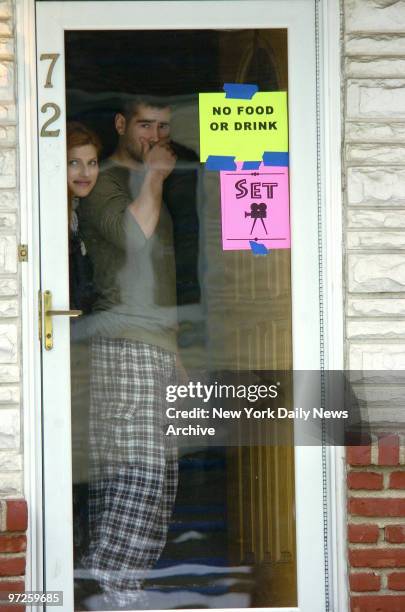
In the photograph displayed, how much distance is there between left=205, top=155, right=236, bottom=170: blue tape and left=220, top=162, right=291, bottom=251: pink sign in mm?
20

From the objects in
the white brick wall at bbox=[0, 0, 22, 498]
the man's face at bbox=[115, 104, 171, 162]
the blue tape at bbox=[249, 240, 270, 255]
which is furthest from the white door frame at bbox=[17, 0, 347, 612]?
the man's face at bbox=[115, 104, 171, 162]

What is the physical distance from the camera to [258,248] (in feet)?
15.1

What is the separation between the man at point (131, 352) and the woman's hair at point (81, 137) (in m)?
0.09

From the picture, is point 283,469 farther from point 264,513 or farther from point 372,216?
point 372,216

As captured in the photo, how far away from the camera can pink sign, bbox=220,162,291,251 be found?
461cm

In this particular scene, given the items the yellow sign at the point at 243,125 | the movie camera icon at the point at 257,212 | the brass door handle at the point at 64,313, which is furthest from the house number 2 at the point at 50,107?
the movie camera icon at the point at 257,212

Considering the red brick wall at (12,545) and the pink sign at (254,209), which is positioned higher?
the pink sign at (254,209)

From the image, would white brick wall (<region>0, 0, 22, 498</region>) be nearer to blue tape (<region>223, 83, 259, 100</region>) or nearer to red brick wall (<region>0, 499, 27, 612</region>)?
red brick wall (<region>0, 499, 27, 612</region>)

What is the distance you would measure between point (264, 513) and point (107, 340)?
0.92 metres

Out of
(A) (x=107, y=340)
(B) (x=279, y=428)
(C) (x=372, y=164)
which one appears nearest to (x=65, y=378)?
(A) (x=107, y=340)

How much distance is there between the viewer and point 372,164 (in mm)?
4527

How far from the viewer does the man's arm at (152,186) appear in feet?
15.1

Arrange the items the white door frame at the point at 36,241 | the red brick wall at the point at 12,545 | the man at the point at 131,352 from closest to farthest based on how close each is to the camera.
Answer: the red brick wall at the point at 12,545 < the white door frame at the point at 36,241 < the man at the point at 131,352

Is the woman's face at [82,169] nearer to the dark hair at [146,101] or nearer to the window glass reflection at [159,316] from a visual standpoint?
the window glass reflection at [159,316]
